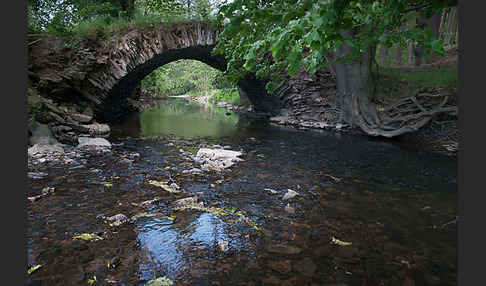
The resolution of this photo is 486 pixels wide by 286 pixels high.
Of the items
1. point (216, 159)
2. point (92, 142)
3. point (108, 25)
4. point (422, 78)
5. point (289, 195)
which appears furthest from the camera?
point (422, 78)

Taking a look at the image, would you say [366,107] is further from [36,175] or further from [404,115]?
[36,175]

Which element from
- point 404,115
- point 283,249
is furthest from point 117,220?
point 404,115

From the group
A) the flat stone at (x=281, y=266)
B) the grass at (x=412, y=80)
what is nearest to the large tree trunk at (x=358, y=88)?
the grass at (x=412, y=80)

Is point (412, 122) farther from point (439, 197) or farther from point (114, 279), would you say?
point (114, 279)

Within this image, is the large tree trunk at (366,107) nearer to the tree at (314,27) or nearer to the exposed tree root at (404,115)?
the exposed tree root at (404,115)

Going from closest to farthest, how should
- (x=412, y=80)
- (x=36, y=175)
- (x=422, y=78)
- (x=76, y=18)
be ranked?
1. (x=36, y=175)
2. (x=76, y=18)
3. (x=422, y=78)
4. (x=412, y=80)

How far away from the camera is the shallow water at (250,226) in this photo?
1.99 metres

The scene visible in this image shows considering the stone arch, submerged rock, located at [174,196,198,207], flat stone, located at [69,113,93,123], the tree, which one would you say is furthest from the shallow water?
the stone arch

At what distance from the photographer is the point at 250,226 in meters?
2.75

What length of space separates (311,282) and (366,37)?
246 centimetres

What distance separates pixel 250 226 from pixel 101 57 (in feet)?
26.9

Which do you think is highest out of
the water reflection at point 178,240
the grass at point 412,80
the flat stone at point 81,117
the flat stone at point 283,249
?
the grass at point 412,80

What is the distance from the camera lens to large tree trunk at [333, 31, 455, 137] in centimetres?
804

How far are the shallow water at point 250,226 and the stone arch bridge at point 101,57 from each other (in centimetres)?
384
